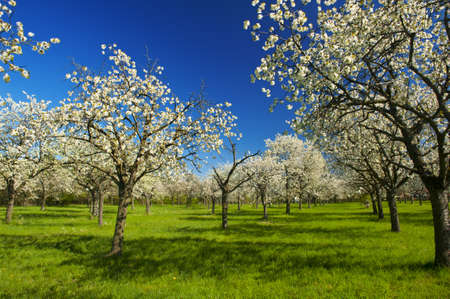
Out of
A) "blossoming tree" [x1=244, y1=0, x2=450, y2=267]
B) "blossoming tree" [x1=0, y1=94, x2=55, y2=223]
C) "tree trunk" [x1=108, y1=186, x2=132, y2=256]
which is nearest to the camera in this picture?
"blossoming tree" [x1=244, y1=0, x2=450, y2=267]

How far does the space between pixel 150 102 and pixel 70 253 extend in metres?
9.84

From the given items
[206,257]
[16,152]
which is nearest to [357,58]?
[206,257]

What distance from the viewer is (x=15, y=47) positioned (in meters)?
4.68

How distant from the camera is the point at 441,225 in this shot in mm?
8922

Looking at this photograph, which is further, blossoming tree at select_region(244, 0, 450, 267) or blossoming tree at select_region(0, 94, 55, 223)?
blossoming tree at select_region(0, 94, 55, 223)

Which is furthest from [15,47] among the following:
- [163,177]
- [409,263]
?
[409,263]

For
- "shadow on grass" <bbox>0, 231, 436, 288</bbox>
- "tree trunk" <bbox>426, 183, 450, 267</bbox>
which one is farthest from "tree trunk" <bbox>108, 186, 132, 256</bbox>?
"tree trunk" <bbox>426, 183, 450, 267</bbox>

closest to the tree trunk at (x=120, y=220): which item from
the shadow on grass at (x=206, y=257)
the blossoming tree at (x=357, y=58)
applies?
A: the shadow on grass at (x=206, y=257)

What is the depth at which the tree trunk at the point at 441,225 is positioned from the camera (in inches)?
344

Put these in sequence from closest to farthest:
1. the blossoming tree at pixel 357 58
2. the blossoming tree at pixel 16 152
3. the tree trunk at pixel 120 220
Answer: the blossoming tree at pixel 357 58 → the tree trunk at pixel 120 220 → the blossoming tree at pixel 16 152

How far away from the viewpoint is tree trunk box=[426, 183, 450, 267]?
8.74 m

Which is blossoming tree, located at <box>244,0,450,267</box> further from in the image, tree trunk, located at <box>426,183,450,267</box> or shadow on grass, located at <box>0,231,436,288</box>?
shadow on grass, located at <box>0,231,436,288</box>

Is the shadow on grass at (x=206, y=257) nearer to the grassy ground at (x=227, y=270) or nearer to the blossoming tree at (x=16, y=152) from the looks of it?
the grassy ground at (x=227, y=270)

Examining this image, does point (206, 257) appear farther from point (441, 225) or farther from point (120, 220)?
point (441, 225)
